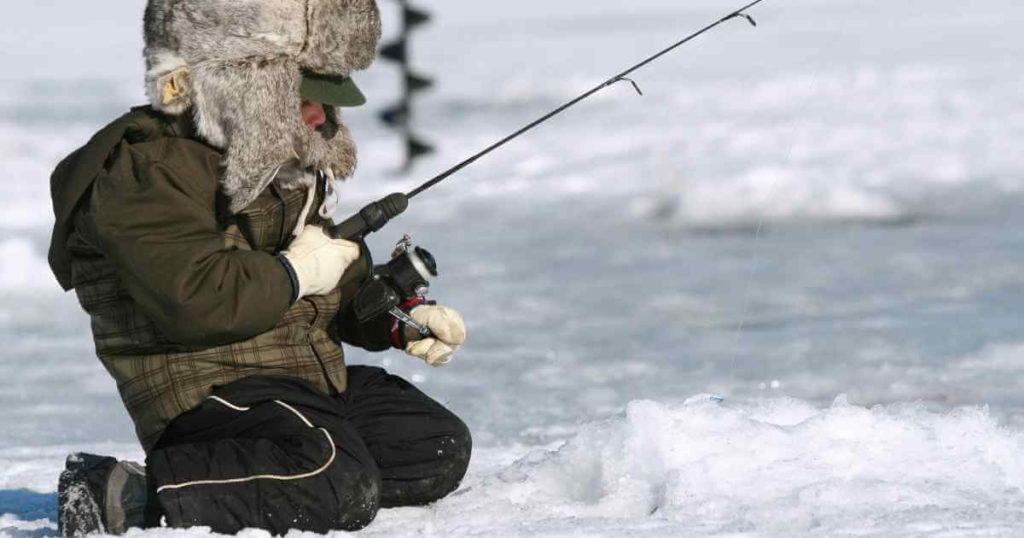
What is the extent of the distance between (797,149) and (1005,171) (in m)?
1.40

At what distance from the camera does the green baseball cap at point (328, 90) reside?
9.03 feet

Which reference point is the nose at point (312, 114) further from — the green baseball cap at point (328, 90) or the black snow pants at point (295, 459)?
the black snow pants at point (295, 459)

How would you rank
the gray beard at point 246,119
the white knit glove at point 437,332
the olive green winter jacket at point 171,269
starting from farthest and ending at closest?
1. the white knit glove at point 437,332
2. the gray beard at point 246,119
3. the olive green winter jacket at point 171,269

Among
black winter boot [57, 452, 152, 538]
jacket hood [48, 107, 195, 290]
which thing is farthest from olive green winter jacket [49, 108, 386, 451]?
black winter boot [57, 452, 152, 538]

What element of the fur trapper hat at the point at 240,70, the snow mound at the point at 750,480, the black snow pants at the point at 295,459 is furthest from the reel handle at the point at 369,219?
the snow mound at the point at 750,480

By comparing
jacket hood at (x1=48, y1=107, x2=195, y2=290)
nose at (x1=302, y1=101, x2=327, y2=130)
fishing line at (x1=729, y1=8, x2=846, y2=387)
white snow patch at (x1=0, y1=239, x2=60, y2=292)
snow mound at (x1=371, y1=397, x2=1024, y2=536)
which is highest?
jacket hood at (x1=48, y1=107, x2=195, y2=290)

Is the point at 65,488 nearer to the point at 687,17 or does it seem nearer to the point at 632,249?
the point at 632,249

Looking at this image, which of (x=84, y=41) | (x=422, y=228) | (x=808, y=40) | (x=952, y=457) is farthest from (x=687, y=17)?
(x=952, y=457)

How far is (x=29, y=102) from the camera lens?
15.3m

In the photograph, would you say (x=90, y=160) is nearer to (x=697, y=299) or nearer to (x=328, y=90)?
(x=328, y=90)

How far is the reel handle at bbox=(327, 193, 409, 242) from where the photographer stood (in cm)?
281

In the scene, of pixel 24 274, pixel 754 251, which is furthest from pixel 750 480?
pixel 24 274

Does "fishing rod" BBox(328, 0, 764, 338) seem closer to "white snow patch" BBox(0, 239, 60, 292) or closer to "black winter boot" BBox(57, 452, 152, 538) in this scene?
"black winter boot" BBox(57, 452, 152, 538)

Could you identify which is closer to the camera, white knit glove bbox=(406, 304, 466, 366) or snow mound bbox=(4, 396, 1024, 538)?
snow mound bbox=(4, 396, 1024, 538)
